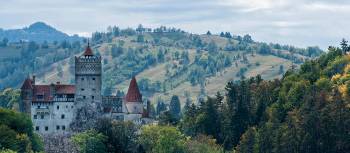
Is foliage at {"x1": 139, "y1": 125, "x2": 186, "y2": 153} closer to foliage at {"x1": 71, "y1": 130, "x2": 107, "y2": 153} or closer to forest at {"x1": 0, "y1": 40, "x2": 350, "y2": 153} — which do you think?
forest at {"x1": 0, "y1": 40, "x2": 350, "y2": 153}

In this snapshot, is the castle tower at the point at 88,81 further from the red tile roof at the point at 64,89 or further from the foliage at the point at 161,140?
the foliage at the point at 161,140

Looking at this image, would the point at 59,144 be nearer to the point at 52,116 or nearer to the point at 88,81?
the point at 52,116

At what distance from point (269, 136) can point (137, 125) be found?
64.3 ft

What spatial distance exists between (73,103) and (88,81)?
3.98 meters

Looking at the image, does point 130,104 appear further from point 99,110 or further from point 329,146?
point 329,146

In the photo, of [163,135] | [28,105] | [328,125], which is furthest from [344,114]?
[28,105]

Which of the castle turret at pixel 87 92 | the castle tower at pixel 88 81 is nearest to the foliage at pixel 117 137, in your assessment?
the castle turret at pixel 87 92

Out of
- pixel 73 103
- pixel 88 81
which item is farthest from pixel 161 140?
pixel 88 81

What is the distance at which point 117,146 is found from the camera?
4761 inches

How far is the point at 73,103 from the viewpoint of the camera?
487 ft

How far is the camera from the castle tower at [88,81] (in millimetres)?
148625

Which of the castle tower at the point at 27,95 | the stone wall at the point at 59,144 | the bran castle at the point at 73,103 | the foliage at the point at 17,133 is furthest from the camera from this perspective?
the castle tower at the point at 27,95

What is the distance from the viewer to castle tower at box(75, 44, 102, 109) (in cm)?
14862

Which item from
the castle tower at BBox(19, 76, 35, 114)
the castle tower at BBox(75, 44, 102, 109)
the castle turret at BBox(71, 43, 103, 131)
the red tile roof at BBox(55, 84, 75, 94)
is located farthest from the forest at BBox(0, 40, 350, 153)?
the castle tower at BBox(19, 76, 35, 114)
